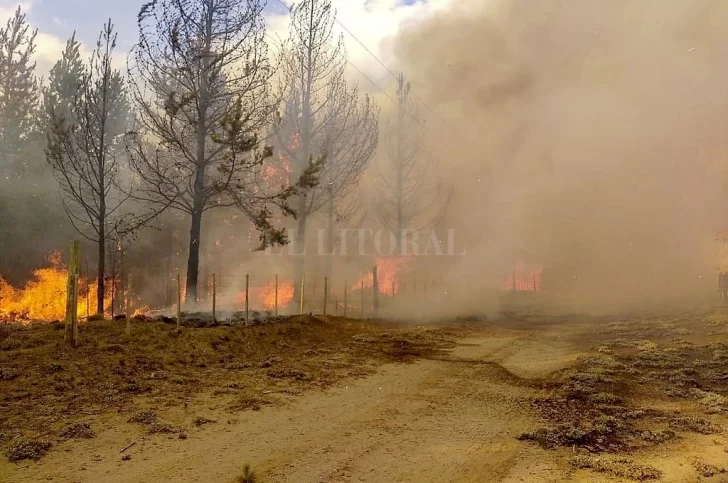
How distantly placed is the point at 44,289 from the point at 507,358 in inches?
719

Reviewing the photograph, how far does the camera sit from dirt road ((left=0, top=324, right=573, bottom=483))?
15.5 ft

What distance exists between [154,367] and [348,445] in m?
4.68

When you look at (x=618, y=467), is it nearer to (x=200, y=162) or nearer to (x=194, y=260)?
(x=194, y=260)

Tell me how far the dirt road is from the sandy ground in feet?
0.04

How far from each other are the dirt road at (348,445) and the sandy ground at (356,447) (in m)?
0.01

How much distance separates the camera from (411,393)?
8047 mm

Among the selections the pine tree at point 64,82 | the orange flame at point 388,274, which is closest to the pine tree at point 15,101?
the pine tree at point 64,82

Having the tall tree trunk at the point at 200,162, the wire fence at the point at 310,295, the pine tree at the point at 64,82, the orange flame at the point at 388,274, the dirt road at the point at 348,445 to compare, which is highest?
the pine tree at the point at 64,82

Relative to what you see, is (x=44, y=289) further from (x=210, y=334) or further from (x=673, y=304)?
(x=673, y=304)

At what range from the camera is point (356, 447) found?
18.1 feet

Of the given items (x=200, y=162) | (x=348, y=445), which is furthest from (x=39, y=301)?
(x=348, y=445)

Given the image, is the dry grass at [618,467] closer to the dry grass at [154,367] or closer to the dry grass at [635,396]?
the dry grass at [635,396]

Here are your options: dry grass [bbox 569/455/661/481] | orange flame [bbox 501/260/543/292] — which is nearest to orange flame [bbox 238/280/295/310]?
orange flame [bbox 501/260/543/292]

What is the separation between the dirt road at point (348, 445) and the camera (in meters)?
4.73
